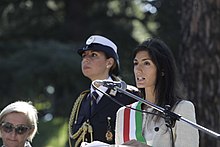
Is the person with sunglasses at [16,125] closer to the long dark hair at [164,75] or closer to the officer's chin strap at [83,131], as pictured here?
the officer's chin strap at [83,131]

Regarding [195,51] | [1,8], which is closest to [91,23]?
[1,8]

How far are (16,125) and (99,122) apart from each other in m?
0.67

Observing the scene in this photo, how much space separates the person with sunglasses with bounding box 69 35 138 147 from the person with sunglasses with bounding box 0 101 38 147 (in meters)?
0.47

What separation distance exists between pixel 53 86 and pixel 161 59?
10.4m

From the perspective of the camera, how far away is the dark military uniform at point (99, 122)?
19.5 feet

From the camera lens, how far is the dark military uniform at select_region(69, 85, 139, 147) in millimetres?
5941

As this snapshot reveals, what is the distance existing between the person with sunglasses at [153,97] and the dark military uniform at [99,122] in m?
0.69

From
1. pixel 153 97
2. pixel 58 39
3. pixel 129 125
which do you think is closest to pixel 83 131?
pixel 129 125

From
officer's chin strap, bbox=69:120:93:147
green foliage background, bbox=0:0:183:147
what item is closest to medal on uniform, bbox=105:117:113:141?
officer's chin strap, bbox=69:120:93:147

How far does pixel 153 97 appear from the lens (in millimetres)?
5145

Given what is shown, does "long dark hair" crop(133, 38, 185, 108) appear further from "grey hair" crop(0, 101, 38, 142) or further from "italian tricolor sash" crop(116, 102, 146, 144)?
"grey hair" crop(0, 101, 38, 142)

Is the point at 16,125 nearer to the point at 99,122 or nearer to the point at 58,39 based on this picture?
the point at 99,122

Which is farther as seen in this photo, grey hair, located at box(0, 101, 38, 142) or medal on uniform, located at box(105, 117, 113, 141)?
medal on uniform, located at box(105, 117, 113, 141)

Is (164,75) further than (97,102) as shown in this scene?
No
